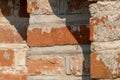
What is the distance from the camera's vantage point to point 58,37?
1146 mm

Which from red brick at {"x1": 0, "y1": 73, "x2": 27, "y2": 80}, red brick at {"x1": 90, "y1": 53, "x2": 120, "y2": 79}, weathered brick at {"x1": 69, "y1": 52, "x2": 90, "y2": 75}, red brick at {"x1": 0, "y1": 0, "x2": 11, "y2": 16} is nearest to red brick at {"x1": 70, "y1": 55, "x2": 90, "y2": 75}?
weathered brick at {"x1": 69, "y1": 52, "x2": 90, "y2": 75}

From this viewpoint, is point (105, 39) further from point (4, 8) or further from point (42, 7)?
point (4, 8)

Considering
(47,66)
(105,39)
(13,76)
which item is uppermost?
(105,39)

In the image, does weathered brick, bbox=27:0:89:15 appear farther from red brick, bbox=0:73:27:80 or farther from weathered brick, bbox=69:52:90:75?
red brick, bbox=0:73:27:80

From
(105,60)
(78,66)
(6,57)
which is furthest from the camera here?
(6,57)

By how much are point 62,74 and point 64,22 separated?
171 mm

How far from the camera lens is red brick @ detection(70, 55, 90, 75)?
1.10m

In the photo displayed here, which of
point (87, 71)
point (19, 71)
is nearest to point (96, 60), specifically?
point (87, 71)

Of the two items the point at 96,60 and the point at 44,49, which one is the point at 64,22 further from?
the point at 96,60

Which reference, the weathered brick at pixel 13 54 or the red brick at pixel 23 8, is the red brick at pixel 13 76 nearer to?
the weathered brick at pixel 13 54

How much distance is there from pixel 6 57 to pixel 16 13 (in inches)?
7.8

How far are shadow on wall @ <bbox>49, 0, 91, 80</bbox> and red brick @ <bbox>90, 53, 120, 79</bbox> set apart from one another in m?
0.15

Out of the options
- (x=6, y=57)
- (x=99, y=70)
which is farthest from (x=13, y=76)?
(x=99, y=70)

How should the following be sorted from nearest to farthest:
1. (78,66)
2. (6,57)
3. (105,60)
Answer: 1. (105,60)
2. (78,66)
3. (6,57)
